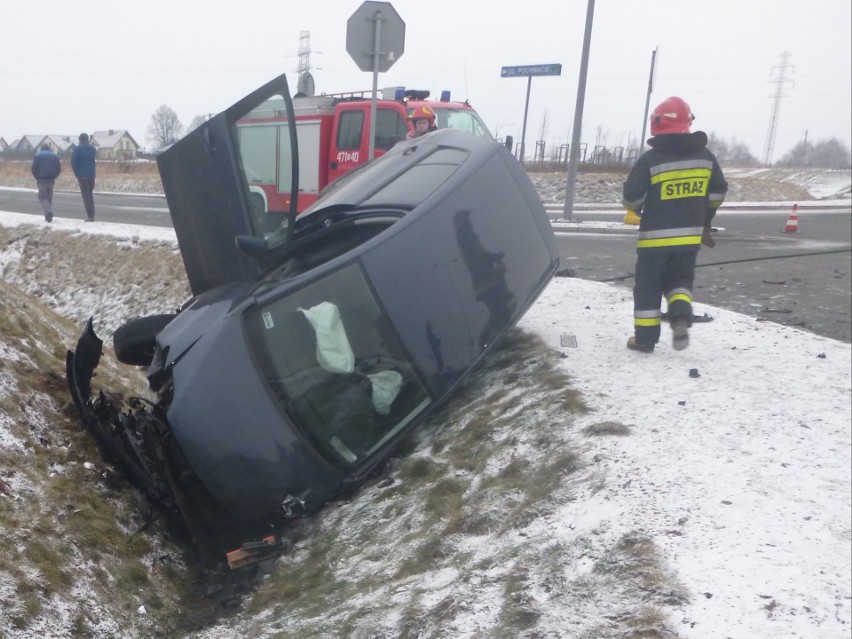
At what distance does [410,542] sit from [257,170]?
8.00ft

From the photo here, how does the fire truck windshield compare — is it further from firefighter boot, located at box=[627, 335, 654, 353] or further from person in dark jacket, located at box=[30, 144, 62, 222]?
person in dark jacket, located at box=[30, 144, 62, 222]

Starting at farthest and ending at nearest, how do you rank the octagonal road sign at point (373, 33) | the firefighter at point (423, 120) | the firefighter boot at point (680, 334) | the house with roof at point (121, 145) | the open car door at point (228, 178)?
1. the house with roof at point (121, 145)
2. the firefighter at point (423, 120)
3. the octagonal road sign at point (373, 33)
4. the firefighter boot at point (680, 334)
5. the open car door at point (228, 178)

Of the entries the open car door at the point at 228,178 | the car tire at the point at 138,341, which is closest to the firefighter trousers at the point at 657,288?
the open car door at the point at 228,178

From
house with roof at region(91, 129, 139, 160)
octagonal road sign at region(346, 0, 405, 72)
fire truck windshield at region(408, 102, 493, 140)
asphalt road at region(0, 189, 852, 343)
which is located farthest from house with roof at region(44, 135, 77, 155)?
house with roof at region(91, 129, 139, 160)

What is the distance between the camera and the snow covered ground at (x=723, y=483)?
2.73m

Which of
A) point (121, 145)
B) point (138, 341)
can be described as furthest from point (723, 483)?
point (121, 145)

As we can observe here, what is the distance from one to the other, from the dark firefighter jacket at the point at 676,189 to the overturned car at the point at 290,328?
2.84 ft

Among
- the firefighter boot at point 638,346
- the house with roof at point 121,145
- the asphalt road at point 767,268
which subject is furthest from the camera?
the house with roof at point 121,145

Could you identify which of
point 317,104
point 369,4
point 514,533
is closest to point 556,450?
point 514,533

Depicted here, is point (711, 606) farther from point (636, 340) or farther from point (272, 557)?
point (636, 340)

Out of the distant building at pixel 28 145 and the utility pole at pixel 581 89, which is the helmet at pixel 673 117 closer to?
the utility pole at pixel 581 89

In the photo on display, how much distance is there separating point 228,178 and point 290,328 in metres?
1.05

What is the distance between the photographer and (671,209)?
17.7 feet

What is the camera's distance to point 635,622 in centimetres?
270
